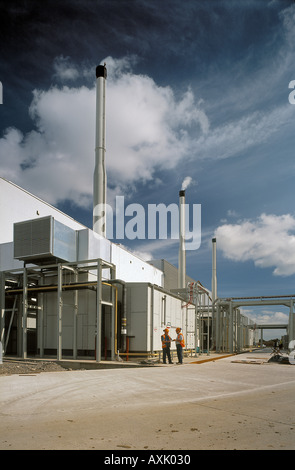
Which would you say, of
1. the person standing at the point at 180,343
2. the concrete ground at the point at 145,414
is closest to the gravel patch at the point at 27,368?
the concrete ground at the point at 145,414

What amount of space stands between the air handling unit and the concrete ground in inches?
380

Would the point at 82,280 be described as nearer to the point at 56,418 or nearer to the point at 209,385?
the point at 209,385

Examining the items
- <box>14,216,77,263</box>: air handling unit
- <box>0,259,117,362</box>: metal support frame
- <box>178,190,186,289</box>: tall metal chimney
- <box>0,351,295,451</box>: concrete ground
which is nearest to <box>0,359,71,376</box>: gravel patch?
<box>0,259,117,362</box>: metal support frame

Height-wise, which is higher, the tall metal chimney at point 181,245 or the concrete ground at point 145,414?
the tall metal chimney at point 181,245

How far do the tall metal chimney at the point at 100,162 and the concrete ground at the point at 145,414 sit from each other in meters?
20.4

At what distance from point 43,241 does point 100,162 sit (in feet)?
44.3

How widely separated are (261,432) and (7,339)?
60.9 feet

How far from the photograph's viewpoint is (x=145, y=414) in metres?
6.68

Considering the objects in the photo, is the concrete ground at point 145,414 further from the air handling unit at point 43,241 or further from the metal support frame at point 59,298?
the air handling unit at point 43,241

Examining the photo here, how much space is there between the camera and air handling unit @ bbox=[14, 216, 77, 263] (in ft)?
65.2

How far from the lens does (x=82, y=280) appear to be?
21.4m

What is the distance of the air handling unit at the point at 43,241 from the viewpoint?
19.9 metres

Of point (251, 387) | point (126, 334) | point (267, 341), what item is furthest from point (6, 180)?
point (267, 341)

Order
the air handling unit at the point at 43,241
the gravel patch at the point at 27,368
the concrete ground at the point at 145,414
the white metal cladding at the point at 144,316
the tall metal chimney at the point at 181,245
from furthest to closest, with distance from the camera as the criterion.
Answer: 1. the tall metal chimney at the point at 181,245
2. the air handling unit at the point at 43,241
3. the white metal cladding at the point at 144,316
4. the gravel patch at the point at 27,368
5. the concrete ground at the point at 145,414
